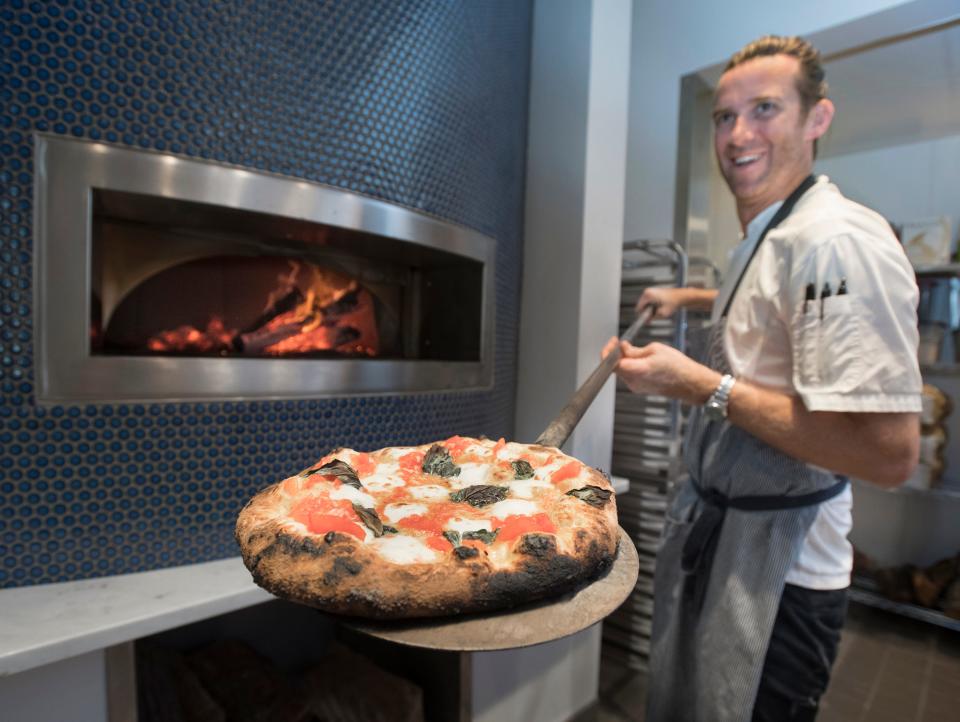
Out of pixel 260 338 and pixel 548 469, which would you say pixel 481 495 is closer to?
pixel 548 469

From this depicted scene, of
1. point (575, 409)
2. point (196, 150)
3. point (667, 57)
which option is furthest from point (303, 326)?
point (667, 57)

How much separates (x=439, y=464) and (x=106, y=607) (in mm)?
639

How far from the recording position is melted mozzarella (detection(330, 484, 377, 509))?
0.60 meters

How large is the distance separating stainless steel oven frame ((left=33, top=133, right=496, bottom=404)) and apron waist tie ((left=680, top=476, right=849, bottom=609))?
2.79ft

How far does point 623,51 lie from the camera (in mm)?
1773

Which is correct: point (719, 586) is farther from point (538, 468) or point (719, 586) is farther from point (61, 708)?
point (61, 708)

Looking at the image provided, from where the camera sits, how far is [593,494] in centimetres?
64

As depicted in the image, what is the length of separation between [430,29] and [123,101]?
0.75m

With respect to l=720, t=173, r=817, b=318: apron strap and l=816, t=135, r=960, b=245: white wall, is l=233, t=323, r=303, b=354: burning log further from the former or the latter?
l=816, t=135, r=960, b=245: white wall

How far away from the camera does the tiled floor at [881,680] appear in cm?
198

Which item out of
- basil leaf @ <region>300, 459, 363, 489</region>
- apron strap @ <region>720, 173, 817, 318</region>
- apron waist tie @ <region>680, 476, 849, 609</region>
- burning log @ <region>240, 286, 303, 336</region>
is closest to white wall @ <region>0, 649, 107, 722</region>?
basil leaf @ <region>300, 459, 363, 489</region>

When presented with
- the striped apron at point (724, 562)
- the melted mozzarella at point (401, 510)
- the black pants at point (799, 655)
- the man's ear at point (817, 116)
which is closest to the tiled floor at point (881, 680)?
the striped apron at point (724, 562)

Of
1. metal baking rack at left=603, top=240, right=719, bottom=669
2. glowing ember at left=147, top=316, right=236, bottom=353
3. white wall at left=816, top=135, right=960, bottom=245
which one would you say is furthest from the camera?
white wall at left=816, top=135, right=960, bottom=245

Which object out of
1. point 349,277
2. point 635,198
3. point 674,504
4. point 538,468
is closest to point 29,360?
point 349,277
